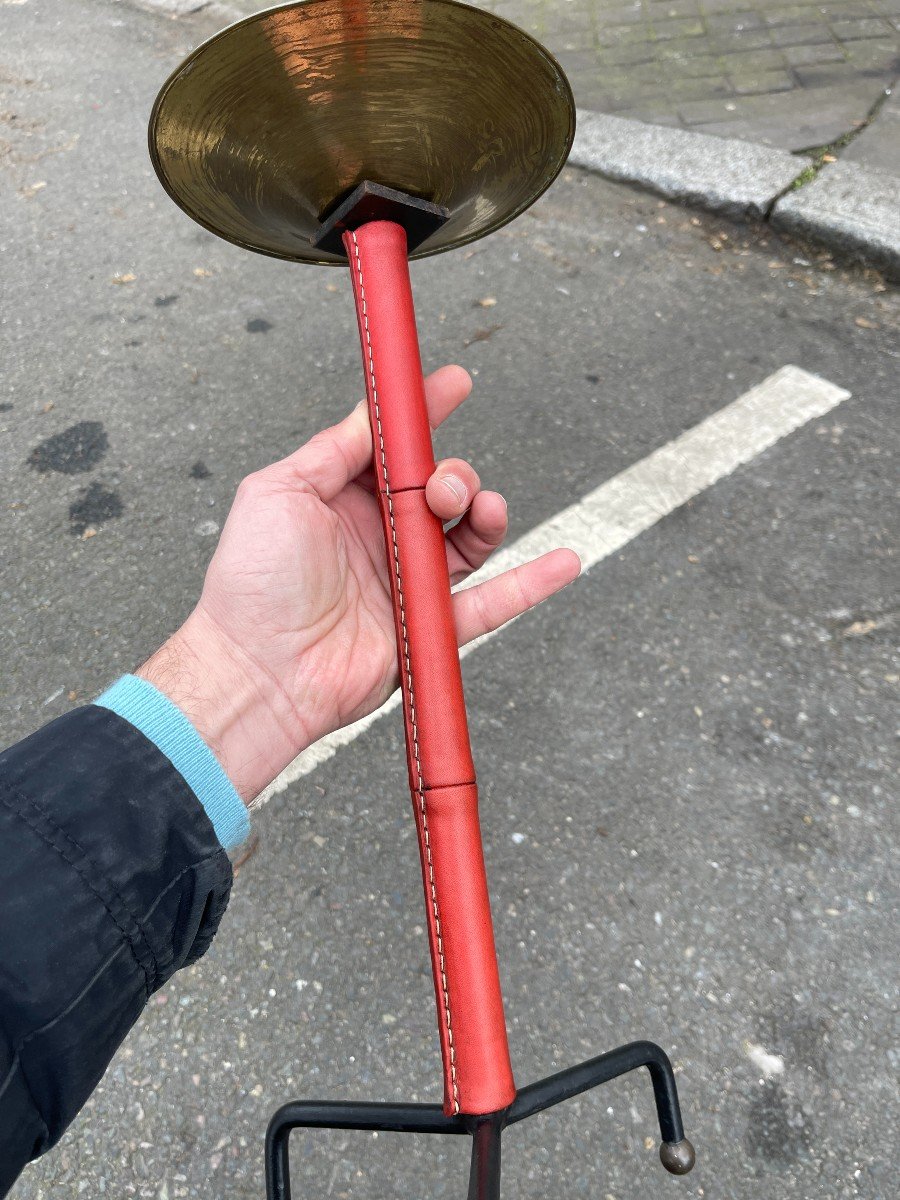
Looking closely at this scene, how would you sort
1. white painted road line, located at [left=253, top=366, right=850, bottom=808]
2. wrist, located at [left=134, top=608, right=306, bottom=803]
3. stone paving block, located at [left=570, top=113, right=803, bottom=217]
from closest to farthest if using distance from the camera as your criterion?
wrist, located at [left=134, top=608, right=306, bottom=803], white painted road line, located at [left=253, top=366, right=850, bottom=808], stone paving block, located at [left=570, top=113, right=803, bottom=217]

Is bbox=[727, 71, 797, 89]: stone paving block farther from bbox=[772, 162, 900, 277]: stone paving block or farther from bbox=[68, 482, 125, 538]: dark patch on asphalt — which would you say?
bbox=[68, 482, 125, 538]: dark patch on asphalt

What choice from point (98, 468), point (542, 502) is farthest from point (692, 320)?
point (98, 468)

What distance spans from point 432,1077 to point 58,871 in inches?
44.4

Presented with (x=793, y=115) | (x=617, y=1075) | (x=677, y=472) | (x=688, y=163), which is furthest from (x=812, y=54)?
(x=617, y=1075)

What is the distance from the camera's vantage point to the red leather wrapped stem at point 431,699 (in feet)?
3.97

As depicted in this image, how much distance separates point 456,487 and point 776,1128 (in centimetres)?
147

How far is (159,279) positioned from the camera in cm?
407

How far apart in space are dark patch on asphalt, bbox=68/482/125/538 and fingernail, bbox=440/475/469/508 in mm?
1968

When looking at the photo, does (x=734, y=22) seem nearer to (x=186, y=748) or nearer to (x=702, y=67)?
(x=702, y=67)

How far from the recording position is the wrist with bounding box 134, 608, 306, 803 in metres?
1.61

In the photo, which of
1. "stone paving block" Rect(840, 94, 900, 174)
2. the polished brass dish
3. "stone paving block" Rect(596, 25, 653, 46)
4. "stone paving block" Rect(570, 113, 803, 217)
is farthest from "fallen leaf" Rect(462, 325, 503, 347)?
"stone paving block" Rect(596, 25, 653, 46)

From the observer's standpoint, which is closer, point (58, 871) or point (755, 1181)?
point (58, 871)

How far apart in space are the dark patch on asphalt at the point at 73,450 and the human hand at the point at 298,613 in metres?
1.72

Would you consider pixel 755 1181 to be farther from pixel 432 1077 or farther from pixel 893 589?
pixel 893 589
